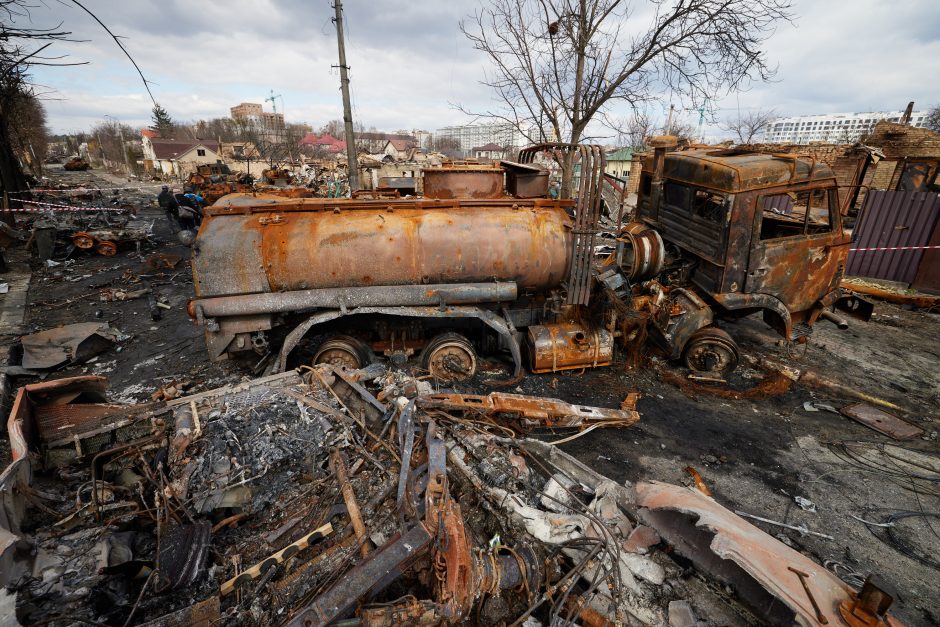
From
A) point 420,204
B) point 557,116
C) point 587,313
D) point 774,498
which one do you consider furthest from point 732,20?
point 774,498

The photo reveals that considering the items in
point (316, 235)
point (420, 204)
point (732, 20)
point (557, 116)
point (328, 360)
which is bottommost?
point (328, 360)

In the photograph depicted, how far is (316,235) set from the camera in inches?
189

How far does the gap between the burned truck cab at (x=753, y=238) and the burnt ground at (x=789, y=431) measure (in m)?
1.17

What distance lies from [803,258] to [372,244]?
5742 millimetres

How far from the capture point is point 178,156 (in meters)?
44.2

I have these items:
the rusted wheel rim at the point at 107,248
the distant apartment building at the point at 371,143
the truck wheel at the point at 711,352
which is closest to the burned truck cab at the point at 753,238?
the truck wheel at the point at 711,352

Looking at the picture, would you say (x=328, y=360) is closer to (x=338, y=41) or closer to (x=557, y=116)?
(x=557, y=116)

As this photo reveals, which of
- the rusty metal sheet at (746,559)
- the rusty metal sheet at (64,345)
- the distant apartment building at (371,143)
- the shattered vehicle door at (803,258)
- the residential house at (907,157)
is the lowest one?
Result: the rusty metal sheet at (64,345)

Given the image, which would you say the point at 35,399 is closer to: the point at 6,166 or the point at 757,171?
the point at 757,171

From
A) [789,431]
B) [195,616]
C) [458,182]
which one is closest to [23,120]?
[458,182]

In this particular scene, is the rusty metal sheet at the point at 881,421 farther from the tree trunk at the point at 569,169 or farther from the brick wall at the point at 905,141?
the brick wall at the point at 905,141

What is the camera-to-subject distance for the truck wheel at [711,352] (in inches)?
219

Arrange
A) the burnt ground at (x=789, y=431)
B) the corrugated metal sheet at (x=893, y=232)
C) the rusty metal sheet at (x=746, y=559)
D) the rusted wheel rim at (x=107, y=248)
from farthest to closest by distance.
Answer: the rusted wheel rim at (x=107, y=248) → the corrugated metal sheet at (x=893, y=232) → the burnt ground at (x=789, y=431) → the rusty metal sheet at (x=746, y=559)

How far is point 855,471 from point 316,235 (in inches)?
255
